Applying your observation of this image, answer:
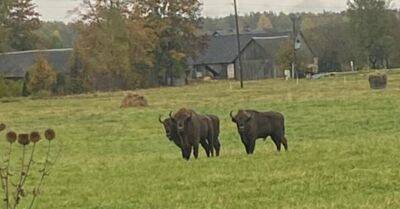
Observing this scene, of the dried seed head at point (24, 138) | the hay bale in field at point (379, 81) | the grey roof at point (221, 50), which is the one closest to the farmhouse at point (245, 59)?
the grey roof at point (221, 50)

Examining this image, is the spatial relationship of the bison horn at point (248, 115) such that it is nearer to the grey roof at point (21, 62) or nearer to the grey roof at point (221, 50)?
the grey roof at point (21, 62)

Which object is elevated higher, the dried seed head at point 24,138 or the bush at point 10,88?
the dried seed head at point 24,138

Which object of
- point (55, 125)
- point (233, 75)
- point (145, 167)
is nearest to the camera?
point (145, 167)

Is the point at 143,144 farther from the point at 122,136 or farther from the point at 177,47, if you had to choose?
the point at 177,47

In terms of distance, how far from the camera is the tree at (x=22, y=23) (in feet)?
350

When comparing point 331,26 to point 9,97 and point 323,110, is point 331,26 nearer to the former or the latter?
point 9,97

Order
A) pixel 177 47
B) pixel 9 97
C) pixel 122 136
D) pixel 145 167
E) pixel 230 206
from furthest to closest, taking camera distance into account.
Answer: pixel 177 47, pixel 9 97, pixel 122 136, pixel 145 167, pixel 230 206

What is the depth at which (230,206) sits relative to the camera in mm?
12250

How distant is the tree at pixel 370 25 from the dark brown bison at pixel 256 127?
3688 inches

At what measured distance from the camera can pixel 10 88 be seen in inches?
3467

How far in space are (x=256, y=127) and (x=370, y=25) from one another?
3762 inches

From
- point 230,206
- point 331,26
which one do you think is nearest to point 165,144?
point 230,206

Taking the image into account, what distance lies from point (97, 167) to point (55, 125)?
22827 millimetres

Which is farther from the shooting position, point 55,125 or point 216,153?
point 55,125
